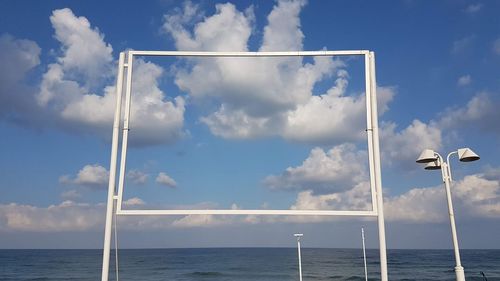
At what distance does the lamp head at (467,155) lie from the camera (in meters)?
7.58

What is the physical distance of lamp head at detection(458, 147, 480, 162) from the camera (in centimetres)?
758

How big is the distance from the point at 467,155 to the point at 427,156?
636 millimetres

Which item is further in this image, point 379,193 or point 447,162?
point 447,162

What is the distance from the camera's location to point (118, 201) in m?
5.56

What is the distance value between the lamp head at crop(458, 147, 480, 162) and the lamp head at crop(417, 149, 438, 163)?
41cm

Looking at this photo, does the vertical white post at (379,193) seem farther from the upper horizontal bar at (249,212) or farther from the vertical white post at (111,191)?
A: the vertical white post at (111,191)

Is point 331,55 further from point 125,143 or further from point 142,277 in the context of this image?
point 142,277

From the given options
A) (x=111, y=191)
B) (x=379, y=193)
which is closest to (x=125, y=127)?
(x=111, y=191)

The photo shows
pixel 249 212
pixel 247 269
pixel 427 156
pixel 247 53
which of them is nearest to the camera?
pixel 249 212

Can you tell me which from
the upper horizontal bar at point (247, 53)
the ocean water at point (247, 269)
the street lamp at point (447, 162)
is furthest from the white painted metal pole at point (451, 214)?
the ocean water at point (247, 269)

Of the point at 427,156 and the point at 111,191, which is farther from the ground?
the point at 427,156

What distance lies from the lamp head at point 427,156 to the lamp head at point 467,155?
0.41 metres

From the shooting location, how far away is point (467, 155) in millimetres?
7598

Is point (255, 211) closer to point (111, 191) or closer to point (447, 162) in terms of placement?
point (111, 191)
